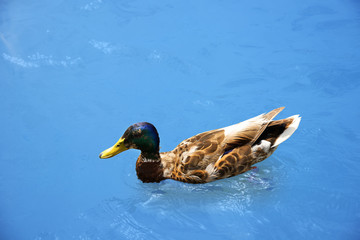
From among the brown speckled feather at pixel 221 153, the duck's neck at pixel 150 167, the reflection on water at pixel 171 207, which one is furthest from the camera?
the duck's neck at pixel 150 167

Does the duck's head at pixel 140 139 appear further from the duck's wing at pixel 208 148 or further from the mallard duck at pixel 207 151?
the duck's wing at pixel 208 148

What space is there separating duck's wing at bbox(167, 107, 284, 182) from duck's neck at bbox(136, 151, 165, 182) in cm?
12

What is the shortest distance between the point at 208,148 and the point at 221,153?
146mm

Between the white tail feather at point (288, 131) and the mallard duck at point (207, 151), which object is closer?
the mallard duck at point (207, 151)

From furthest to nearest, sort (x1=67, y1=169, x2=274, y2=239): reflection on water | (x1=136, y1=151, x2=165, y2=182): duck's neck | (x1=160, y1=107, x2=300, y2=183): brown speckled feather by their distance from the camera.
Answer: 1. (x1=136, y1=151, x2=165, y2=182): duck's neck
2. (x1=160, y1=107, x2=300, y2=183): brown speckled feather
3. (x1=67, y1=169, x2=274, y2=239): reflection on water

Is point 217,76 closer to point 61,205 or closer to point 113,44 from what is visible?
point 113,44

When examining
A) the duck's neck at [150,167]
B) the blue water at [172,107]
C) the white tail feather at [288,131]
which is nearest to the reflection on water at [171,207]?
the blue water at [172,107]

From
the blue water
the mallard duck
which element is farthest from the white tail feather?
the blue water

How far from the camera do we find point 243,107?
5711 millimetres

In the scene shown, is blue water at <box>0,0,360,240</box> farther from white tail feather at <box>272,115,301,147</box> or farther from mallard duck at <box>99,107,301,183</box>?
white tail feather at <box>272,115,301,147</box>

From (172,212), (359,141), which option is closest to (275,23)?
(359,141)

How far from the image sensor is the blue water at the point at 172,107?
4375 mm

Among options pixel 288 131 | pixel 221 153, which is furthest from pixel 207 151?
pixel 288 131

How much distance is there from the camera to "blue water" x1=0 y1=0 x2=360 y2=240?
14.4ft
